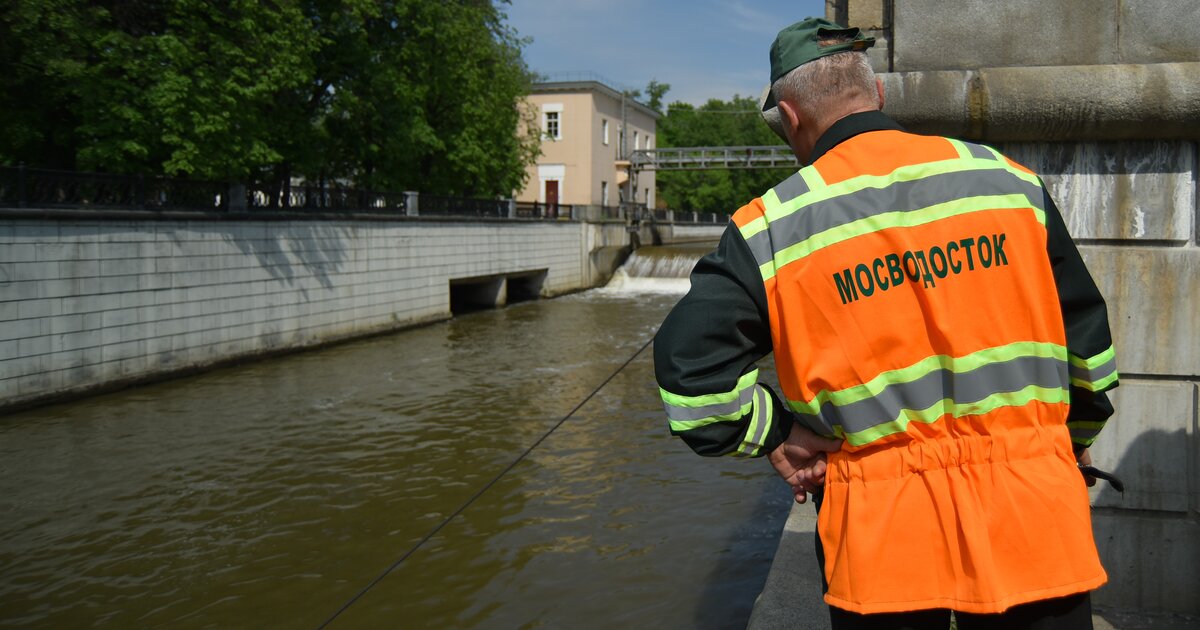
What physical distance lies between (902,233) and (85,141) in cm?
1607

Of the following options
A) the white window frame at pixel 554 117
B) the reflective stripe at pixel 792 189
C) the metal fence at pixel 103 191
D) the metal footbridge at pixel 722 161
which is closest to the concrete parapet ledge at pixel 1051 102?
the reflective stripe at pixel 792 189

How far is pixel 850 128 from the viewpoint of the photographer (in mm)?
2059

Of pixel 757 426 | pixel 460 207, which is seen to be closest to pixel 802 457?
pixel 757 426

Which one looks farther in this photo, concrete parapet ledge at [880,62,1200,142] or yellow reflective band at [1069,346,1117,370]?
concrete parapet ledge at [880,62,1200,142]

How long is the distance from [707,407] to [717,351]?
0.39 ft

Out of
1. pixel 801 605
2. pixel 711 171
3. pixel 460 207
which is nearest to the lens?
pixel 801 605

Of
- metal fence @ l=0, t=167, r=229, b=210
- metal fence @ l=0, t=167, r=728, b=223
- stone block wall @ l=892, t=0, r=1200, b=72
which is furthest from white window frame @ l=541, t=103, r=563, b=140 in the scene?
stone block wall @ l=892, t=0, r=1200, b=72

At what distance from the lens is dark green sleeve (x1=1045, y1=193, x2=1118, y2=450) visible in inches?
79.4

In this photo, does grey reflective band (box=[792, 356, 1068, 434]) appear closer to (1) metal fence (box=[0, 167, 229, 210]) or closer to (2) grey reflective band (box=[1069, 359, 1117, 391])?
(2) grey reflective band (box=[1069, 359, 1117, 391])

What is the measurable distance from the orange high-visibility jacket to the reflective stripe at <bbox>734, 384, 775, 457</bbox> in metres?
0.03

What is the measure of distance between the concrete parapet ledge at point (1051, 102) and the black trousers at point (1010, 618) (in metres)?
2.17

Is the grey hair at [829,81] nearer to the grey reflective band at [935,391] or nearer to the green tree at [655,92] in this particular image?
the grey reflective band at [935,391]

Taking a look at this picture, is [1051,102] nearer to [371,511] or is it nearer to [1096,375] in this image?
[1096,375]

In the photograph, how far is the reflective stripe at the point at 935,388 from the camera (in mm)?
1879
